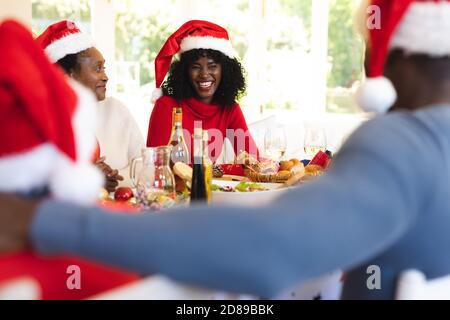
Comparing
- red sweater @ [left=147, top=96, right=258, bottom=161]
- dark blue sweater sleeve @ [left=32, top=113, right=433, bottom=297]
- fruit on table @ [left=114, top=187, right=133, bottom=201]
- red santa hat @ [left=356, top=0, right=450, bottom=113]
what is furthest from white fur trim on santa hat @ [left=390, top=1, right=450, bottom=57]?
red sweater @ [left=147, top=96, right=258, bottom=161]

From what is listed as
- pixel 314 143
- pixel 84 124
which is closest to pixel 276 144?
pixel 314 143

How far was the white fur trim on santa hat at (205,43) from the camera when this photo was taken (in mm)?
2785

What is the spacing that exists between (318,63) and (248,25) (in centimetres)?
72

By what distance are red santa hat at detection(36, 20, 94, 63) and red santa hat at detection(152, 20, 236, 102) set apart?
396mm

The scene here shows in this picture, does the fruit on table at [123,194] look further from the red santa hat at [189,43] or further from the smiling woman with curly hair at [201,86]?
the red santa hat at [189,43]

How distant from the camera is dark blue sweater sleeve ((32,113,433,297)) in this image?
568 millimetres

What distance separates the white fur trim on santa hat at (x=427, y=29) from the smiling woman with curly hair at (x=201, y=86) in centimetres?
185

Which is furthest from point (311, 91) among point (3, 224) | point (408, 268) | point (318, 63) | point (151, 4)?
point (3, 224)

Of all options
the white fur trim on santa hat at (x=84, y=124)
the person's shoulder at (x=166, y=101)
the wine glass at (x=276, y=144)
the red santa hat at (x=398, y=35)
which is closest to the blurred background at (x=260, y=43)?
the person's shoulder at (x=166, y=101)

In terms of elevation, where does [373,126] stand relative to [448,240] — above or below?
above

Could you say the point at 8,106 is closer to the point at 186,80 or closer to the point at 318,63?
the point at 186,80

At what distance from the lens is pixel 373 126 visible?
706 mm

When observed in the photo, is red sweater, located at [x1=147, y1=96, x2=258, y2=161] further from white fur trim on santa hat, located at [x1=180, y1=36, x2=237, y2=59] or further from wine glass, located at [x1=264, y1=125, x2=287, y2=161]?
wine glass, located at [x1=264, y1=125, x2=287, y2=161]

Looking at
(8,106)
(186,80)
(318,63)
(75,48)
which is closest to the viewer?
(8,106)
